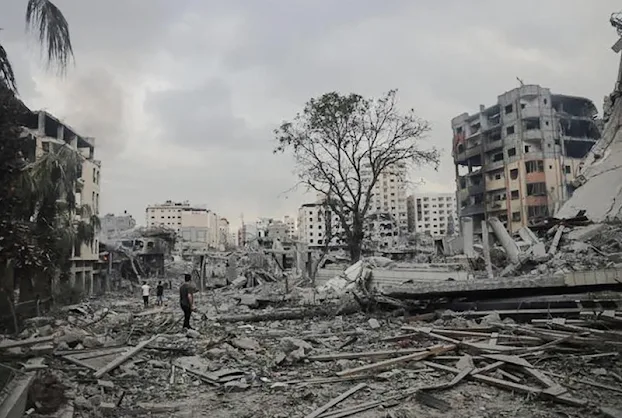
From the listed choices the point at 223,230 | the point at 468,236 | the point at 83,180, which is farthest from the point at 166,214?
the point at 468,236

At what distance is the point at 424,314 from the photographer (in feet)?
36.4

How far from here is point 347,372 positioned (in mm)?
6414

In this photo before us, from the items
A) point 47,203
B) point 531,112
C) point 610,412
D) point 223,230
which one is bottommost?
point 610,412

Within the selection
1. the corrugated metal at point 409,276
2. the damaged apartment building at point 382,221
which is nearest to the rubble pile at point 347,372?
the corrugated metal at point 409,276

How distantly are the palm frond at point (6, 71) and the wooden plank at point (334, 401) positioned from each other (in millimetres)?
4957

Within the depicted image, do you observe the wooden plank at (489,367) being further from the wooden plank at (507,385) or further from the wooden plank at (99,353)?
the wooden plank at (99,353)

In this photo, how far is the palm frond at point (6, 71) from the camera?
17.7 feet

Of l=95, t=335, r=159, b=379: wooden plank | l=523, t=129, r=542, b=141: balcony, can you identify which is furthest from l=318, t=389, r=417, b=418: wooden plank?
l=523, t=129, r=542, b=141: balcony

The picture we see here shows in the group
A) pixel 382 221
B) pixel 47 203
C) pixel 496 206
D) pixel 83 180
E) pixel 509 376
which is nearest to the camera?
pixel 509 376

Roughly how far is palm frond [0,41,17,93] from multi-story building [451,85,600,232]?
4279 centimetres

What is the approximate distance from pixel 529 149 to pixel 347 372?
141 feet

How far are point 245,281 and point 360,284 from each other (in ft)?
50.4

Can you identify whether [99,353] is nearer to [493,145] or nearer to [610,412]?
[610,412]

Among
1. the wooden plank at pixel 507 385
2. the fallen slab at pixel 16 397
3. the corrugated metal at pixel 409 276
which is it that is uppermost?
the corrugated metal at pixel 409 276
